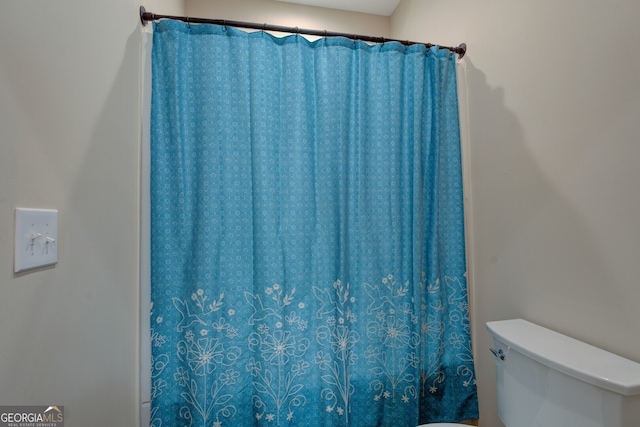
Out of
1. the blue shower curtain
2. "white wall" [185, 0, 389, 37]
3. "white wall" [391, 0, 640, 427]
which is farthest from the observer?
"white wall" [185, 0, 389, 37]

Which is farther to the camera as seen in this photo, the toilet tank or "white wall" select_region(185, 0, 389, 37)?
"white wall" select_region(185, 0, 389, 37)

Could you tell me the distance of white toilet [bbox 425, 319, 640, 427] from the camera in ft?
2.05

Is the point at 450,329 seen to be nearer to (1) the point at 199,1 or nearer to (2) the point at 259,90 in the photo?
(2) the point at 259,90

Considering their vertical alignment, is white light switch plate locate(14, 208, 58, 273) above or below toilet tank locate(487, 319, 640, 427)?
above

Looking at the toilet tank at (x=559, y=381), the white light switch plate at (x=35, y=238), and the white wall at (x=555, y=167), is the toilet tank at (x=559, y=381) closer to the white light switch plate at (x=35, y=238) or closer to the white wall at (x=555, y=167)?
the white wall at (x=555, y=167)

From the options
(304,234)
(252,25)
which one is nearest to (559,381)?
(304,234)

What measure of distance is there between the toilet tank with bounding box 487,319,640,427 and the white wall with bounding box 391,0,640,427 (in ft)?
0.32

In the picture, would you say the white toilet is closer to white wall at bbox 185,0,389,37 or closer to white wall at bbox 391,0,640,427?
white wall at bbox 391,0,640,427

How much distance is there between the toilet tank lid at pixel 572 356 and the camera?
63 centimetres

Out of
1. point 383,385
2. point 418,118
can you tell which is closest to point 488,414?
point 383,385

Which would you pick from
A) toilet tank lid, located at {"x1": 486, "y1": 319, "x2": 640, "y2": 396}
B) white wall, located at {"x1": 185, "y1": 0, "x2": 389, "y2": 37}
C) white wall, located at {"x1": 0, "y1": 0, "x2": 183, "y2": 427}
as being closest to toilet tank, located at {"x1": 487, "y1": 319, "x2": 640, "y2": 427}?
toilet tank lid, located at {"x1": 486, "y1": 319, "x2": 640, "y2": 396}

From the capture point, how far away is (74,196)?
27.7 inches

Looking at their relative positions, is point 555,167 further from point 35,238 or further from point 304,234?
point 35,238

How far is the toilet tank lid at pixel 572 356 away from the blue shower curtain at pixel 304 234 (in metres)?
0.37
